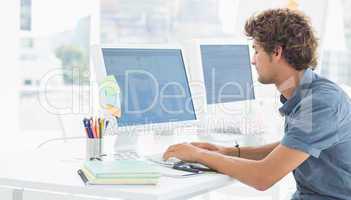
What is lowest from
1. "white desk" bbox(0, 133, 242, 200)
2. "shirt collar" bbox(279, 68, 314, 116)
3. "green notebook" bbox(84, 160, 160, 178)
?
"white desk" bbox(0, 133, 242, 200)

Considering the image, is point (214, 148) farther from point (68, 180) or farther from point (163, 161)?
point (68, 180)

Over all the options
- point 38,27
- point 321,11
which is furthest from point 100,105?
point 38,27

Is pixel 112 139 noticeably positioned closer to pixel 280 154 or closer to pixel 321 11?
pixel 280 154

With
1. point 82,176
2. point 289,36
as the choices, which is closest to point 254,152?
point 289,36

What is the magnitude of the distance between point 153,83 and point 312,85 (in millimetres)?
586

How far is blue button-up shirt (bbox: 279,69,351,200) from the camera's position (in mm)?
1500

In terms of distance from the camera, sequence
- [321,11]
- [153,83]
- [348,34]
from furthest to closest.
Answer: [348,34] → [321,11] → [153,83]

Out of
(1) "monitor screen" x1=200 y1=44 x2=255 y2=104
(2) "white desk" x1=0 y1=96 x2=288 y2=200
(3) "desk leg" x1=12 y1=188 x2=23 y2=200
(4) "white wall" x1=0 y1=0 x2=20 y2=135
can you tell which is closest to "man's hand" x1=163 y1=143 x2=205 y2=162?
(2) "white desk" x1=0 y1=96 x2=288 y2=200

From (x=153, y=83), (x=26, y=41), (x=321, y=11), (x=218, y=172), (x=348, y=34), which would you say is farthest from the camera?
(x=26, y=41)

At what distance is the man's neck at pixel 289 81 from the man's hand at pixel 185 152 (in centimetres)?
35

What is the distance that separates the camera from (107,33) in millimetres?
4438

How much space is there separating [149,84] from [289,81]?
50 cm

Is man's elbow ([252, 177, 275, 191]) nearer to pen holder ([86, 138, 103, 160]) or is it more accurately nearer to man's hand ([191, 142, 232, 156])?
man's hand ([191, 142, 232, 156])

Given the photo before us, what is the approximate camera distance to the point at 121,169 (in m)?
1.39
